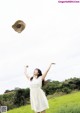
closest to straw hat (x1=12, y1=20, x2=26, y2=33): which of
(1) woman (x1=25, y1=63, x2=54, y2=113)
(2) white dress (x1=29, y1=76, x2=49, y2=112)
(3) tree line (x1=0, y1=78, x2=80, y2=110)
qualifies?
(1) woman (x1=25, y1=63, x2=54, y2=113)

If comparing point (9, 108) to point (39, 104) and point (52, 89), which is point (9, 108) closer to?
point (52, 89)

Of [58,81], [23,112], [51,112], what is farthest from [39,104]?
[58,81]

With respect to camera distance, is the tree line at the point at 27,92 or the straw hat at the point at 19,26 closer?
the straw hat at the point at 19,26

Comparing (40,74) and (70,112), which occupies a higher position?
(40,74)

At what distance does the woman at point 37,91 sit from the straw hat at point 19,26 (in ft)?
Answer: 4.03

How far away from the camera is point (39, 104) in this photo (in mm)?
16062

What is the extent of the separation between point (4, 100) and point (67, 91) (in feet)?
14.9

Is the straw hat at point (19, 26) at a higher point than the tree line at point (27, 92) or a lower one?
higher

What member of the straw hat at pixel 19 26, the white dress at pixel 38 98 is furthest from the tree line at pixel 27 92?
the straw hat at pixel 19 26

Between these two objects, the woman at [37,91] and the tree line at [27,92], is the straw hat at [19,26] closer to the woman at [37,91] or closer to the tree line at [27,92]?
the woman at [37,91]

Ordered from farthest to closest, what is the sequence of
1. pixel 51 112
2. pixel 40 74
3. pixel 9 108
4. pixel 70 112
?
pixel 9 108 < pixel 51 112 < pixel 70 112 < pixel 40 74

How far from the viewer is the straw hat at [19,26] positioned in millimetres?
15625

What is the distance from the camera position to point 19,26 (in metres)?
15.8

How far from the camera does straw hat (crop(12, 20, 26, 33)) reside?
15625mm
